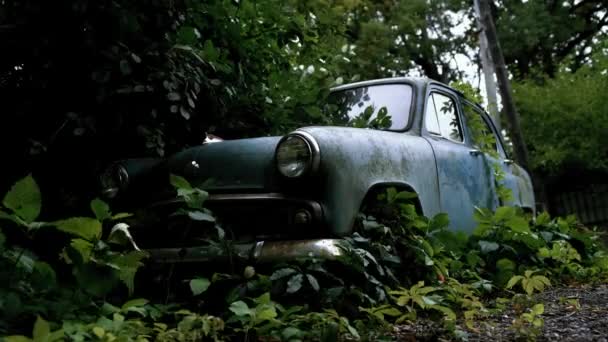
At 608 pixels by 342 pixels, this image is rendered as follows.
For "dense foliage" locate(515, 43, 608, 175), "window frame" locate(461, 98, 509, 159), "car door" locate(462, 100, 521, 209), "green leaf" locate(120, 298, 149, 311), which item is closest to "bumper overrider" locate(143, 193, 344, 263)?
"green leaf" locate(120, 298, 149, 311)

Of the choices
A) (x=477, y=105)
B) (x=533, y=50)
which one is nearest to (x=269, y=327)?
(x=477, y=105)

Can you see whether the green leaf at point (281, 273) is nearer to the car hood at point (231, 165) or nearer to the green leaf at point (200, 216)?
the green leaf at point (200, 216)

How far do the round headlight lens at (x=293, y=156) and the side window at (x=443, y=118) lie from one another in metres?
1.43

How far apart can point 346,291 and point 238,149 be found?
39.9 inches

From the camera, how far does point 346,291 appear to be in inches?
124

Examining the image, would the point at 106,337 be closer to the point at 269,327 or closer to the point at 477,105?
the point at 269,327

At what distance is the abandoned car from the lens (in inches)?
132

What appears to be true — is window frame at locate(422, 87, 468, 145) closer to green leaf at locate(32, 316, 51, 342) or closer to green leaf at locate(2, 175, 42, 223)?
green leaf at locate(2, 175, 42, 223)

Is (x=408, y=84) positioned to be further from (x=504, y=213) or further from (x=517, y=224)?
(x=517, y=224)

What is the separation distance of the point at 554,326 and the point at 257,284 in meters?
1.43

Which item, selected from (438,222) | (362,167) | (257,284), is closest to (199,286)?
(257,284)

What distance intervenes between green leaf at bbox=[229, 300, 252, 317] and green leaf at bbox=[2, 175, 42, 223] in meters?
0.87

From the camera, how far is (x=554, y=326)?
3.20 meters

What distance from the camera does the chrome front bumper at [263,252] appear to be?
317 cm
